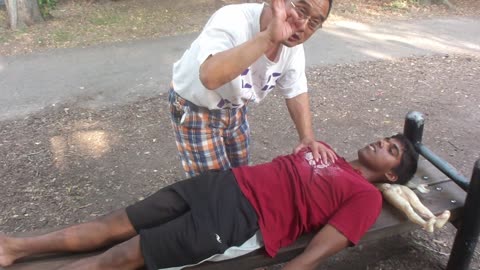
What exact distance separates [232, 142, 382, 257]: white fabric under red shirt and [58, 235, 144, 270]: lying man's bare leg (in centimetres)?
60

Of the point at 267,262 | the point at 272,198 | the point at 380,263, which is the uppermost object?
the point at 272,198

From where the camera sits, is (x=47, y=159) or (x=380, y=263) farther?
(x=47, y=159)

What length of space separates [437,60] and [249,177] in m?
5.18

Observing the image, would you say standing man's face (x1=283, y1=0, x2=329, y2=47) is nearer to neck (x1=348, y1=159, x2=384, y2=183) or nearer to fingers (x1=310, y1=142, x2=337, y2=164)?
fingers (x1=310, y1=142, x2=337, y2=164)

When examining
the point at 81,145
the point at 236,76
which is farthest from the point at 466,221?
the point at 81,145

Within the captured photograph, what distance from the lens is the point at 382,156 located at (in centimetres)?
270

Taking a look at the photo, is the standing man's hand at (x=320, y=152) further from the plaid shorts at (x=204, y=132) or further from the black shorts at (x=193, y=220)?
the black shorts at (x=193, y=220)

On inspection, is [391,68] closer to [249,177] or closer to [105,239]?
[249,177]

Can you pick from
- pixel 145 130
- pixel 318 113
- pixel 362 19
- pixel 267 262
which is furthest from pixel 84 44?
pixel 267 262

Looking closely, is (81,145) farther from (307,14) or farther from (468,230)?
(468,230)

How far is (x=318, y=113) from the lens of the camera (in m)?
5.03

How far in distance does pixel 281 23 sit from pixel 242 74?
55cm

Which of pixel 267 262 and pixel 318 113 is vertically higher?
pixel 267 262

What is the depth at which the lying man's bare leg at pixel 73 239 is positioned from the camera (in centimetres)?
224
